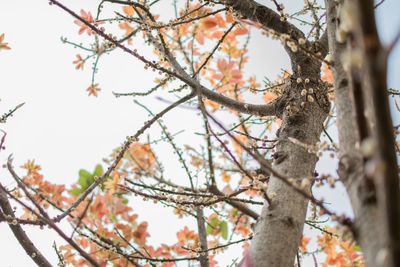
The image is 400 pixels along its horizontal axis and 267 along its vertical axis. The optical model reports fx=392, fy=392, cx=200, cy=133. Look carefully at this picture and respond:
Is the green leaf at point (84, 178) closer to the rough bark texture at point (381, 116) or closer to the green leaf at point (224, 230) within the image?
the green leaf at point (224, 230)

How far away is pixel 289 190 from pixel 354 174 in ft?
2.09

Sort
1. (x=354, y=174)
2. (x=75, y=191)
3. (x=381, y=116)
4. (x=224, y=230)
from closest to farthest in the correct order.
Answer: (x=381, y=116) < (x=354, y=174) < (x=224, y=230) < (x=75, y=191)

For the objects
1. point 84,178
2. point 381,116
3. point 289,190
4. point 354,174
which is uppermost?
point 84,178

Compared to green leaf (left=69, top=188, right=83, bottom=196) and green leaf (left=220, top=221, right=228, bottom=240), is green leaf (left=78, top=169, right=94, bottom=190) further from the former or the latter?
green leaf (left=220, top=221, right=228, bottom=240)

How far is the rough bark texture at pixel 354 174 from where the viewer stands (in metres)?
0.72

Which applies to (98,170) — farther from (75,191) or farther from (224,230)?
(224,230)

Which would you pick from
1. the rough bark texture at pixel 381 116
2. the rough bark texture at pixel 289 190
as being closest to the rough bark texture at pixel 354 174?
the rough bark texture at pixel 381 116

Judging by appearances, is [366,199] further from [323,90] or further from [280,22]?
[280,22]

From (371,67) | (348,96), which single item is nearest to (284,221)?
(348,96)

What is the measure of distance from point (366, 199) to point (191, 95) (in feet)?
4.59

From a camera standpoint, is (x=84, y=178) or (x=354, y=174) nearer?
(x=354, y=174)

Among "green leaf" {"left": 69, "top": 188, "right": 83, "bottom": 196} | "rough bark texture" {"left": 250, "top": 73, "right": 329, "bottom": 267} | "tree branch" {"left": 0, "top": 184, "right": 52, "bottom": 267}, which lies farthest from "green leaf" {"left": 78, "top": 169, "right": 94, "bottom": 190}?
"rough bark texture" {"left": 250, "top": 73, "right": 329, "bottom": 267}

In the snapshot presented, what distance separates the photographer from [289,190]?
1454mm

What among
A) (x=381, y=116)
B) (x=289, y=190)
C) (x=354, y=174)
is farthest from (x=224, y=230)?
(x=381, y=116)
